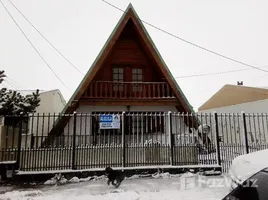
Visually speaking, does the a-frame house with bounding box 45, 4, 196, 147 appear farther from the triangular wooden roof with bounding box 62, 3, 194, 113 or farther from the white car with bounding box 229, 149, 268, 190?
the white car with bounding box 229, 149, 268, 190

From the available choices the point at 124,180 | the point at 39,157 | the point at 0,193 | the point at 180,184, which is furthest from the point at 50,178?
the point at 180,184

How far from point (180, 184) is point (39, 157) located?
4881 millimetres

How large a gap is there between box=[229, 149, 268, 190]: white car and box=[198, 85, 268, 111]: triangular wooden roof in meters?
20.4

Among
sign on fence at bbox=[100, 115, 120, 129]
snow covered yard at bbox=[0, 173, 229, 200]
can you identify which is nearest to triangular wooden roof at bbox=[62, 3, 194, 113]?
sign on fence at bbox=[100, 115, 120, 129]

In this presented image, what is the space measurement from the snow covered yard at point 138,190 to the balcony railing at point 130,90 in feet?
17.7

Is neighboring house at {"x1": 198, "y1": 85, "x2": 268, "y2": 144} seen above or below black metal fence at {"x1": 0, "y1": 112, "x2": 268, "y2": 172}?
above

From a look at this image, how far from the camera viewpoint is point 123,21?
39.1ft

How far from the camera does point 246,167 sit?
363cm

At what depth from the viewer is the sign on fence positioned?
29.9 ft

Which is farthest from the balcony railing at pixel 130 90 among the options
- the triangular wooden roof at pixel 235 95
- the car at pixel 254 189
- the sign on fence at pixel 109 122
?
the triangular wooden roof at pixel 235 95

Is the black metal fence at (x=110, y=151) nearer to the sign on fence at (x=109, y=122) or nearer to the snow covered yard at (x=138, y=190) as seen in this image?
the snow covered yard at (x=138, y=190)

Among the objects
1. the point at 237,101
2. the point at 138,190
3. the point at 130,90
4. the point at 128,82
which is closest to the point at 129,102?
the point at 130,90

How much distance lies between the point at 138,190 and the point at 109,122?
3531 mm

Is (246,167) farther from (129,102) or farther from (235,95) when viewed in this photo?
(235,95)
